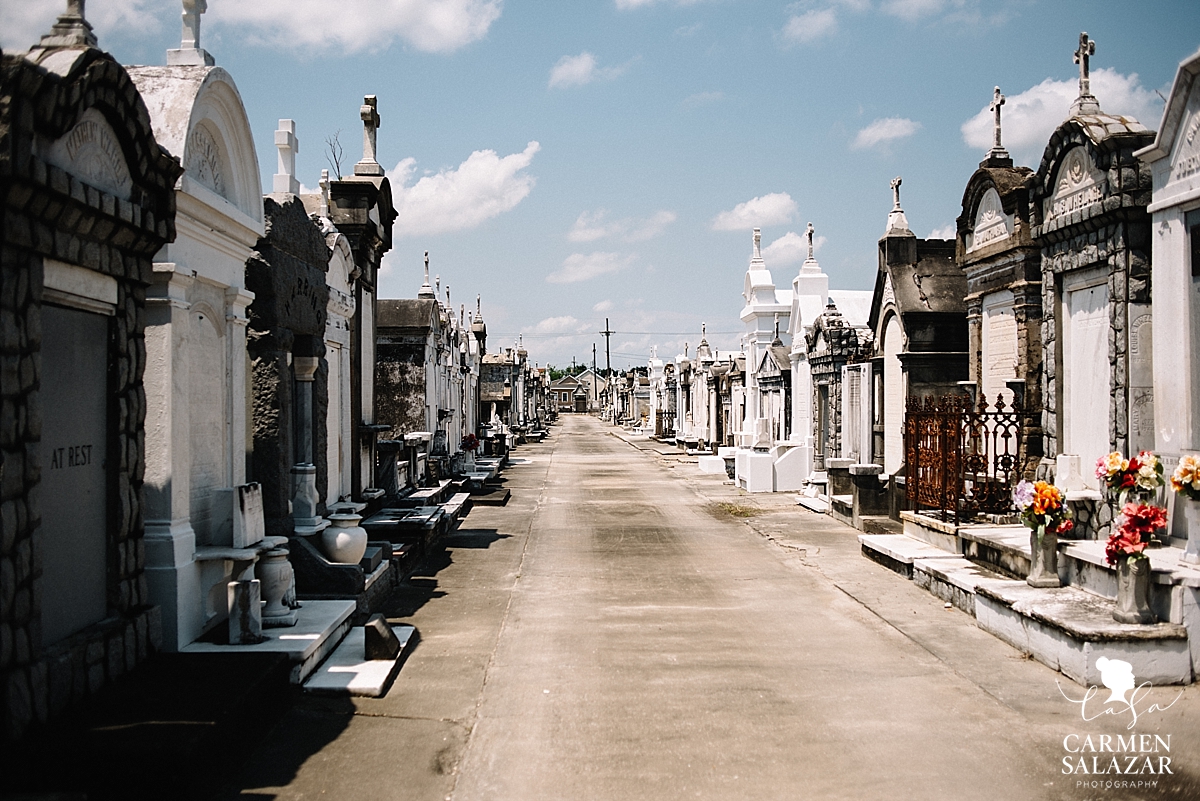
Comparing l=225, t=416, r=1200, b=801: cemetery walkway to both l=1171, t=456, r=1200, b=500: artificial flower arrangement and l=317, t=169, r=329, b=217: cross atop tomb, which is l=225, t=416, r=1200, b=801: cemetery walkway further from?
l=317, t=169, r=329, b=217: cross atop tomb

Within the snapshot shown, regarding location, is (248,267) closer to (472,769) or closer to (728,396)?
(472,769)

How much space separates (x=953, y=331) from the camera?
1430cm

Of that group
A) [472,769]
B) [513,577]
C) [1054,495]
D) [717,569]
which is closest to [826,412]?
[717,569]

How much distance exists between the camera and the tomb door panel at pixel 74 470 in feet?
15.5

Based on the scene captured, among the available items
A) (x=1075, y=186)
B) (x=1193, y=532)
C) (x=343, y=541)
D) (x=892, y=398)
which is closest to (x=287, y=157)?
(x=343, y=541)

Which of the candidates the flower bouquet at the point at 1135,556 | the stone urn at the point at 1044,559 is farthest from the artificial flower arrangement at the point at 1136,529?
the stone urn at the point at 1044,559

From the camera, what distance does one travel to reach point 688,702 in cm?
612

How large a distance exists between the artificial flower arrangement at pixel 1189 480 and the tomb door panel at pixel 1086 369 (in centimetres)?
213

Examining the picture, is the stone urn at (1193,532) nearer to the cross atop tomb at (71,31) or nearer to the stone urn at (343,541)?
the stone urn at (343,541)

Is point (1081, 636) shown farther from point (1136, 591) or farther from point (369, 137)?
point (369, 137)

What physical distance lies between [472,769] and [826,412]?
1519cm

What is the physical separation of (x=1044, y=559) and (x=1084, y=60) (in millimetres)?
5100

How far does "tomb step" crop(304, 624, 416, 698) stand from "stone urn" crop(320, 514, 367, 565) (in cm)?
102

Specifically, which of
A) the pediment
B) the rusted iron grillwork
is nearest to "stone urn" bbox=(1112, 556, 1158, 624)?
the rusted iron grillwork
